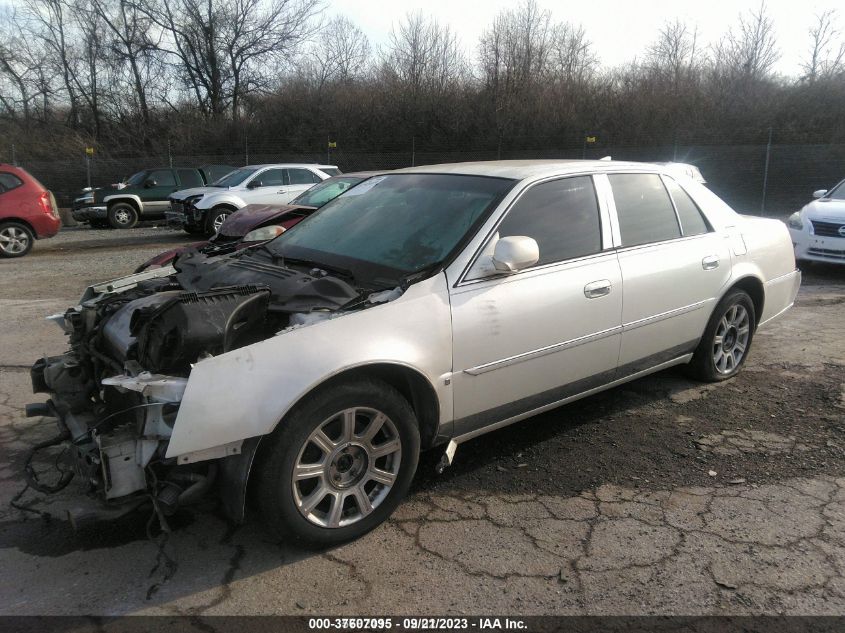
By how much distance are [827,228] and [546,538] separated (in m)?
8.89

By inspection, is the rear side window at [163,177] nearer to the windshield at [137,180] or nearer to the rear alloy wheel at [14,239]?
the windshield at [137,180]

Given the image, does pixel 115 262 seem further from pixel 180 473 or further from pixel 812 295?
pixel 812 295

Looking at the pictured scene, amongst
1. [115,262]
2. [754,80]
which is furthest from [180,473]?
[754,80]

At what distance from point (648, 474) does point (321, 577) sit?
6.44ft

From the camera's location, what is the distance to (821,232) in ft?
31.9

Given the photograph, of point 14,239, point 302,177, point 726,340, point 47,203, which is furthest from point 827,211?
point 14,239

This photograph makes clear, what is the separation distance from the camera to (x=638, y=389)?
499cm

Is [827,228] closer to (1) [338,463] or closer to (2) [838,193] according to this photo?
(2) [838,193]

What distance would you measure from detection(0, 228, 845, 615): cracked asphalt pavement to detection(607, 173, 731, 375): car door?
22.6 inches

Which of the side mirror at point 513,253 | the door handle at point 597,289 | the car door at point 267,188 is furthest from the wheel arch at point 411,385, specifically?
the car door at point 267,188

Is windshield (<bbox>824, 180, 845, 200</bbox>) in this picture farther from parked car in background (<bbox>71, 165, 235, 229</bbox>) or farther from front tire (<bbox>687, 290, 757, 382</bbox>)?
parked car in background (<bbox>71, 165, 235, 229</bbox>)

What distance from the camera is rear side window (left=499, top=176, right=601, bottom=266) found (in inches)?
143

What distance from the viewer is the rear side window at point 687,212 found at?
4.53 meters

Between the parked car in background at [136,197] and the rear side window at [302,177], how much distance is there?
4621 mm
